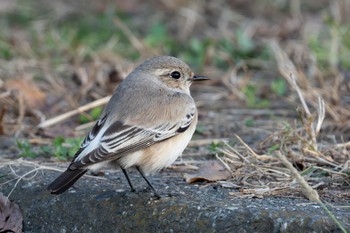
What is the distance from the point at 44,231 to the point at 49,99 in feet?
10.7

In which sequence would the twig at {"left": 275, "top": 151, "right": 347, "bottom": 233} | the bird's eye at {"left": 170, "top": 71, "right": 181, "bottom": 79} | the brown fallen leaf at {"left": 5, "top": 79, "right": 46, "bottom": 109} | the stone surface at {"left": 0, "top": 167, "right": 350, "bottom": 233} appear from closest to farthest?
the twig at {"left": 275, "top": 151, "right": 347, "bottom": 233} → the stone surface at {"left": 0, "top": 167, "right": 350, "bottom": 233} → the bird's eye at {"left": 170, "top": 71, "right": 181, "bottom": 79} → the brown fallen leaf at {"left": 5, "top": 79, "right": 46, "bottom": 109}

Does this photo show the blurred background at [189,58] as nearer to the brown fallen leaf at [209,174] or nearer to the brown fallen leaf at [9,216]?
the brown fallen leaf at [209,174]

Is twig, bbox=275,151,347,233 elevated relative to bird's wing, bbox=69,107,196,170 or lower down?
elevated

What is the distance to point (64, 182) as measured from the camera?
5113 mm

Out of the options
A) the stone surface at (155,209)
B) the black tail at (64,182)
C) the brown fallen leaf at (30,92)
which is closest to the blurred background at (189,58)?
the brown fallen leaf at (30,92)

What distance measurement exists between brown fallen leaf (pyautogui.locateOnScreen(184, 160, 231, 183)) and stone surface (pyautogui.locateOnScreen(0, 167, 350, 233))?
3.4 inches

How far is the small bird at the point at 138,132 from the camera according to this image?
5289mm

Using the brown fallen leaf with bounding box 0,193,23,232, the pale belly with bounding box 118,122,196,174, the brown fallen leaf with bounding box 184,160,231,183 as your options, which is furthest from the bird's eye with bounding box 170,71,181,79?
the brown fallen leaf with bounding box 0,193,23,232


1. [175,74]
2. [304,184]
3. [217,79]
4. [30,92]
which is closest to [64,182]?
[304,184]

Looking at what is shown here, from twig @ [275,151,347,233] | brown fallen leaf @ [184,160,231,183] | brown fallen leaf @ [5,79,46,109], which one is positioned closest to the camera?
twig @ [275,151,347,233]

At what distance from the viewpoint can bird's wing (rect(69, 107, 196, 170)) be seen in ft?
17.3

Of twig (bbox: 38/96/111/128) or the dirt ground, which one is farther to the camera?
twig (bbox: 38/96/111/128)

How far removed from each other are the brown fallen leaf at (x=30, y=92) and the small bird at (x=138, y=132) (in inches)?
92.5

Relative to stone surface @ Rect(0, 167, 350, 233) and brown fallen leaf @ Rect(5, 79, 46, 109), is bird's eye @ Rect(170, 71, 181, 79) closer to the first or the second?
stone surface @ Rect(0, 167, 350, 233)
